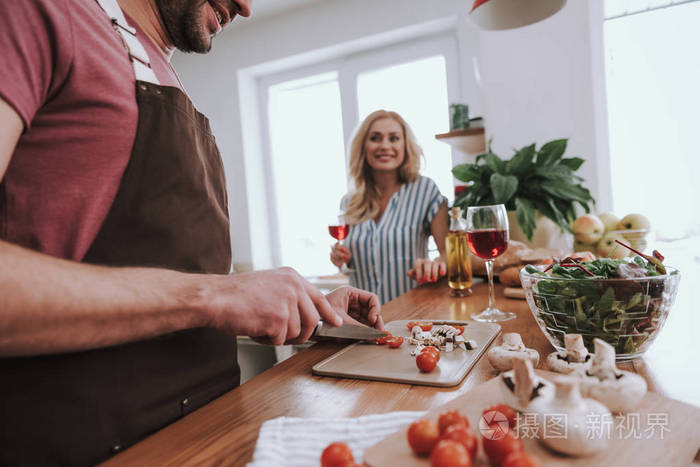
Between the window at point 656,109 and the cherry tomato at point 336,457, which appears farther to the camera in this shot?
the window at point 656,109

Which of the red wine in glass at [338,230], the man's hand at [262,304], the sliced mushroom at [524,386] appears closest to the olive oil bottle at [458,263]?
the red wine in glass at [338,230]

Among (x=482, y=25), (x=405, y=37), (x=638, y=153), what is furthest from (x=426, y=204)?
(x=405, y=37)

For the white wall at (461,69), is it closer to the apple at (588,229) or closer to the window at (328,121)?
the window at (328,121)

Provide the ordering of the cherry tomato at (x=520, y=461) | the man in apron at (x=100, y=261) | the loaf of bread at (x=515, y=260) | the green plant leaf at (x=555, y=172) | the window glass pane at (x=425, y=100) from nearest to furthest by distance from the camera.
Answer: the cherry tomato at (x=520, y=461), the man in apron at (x=100, y=261), the loaf of bread at (x=515, y=260), the green plant leaf at (x=555, y=172), the window glass pane at (x=425, y=100)

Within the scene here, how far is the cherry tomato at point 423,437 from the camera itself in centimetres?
40

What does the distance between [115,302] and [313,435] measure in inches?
9.9

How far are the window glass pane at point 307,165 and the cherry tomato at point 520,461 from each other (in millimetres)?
3387

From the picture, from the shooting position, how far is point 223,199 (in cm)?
85

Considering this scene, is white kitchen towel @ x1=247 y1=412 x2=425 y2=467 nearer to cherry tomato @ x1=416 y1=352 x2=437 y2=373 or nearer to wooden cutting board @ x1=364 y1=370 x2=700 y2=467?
wooden cutting board @ x1=364 y1=370 x2=700 y2=467

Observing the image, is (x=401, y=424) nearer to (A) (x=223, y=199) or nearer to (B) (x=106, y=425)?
(B) (x=106, y=425)

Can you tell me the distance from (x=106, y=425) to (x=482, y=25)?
5.42 feet

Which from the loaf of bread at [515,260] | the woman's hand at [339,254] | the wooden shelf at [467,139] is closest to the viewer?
the loaf of bread at [515,260]

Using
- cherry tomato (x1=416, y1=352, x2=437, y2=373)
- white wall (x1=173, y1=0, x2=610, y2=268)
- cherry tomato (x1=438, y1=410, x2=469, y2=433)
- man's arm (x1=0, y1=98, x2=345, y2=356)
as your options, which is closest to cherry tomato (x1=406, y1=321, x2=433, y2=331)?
cherry tomato (x1=416, y1=352, x2=437, y2=373)

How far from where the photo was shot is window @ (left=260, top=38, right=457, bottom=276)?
10.6 feet
